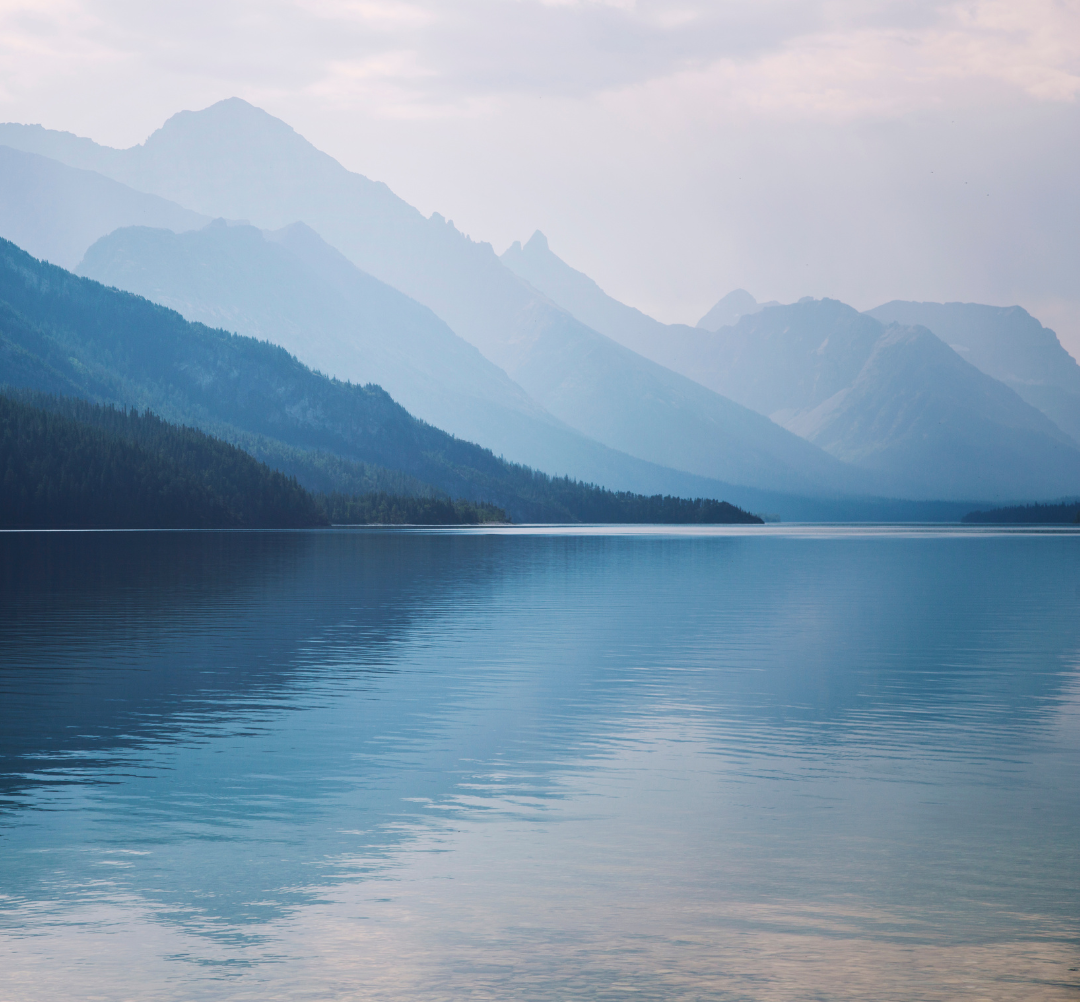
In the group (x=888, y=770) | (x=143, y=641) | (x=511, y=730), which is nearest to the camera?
(x=888, y=770)

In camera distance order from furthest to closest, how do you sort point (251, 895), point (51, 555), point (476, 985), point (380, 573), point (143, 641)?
point (51, 555)
point (380, 573)
point (143, 641)
point (251, 895)
point (476, 985)

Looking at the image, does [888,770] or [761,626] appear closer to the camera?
[888,770]

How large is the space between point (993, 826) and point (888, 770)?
6646 millimetres

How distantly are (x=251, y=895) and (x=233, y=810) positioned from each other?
699cm

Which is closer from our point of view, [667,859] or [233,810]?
[667,859]

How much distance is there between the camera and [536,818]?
2927cm

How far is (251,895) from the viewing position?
2323cm

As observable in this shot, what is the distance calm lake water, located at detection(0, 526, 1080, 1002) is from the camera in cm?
1992

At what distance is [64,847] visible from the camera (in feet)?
87.1

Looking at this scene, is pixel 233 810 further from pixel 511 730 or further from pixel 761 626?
pixel 761 626

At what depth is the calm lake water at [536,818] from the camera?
19922mm

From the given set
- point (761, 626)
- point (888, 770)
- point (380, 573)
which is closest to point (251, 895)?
point (888, 770)

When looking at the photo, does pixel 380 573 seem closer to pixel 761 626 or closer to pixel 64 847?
pixel 761 626

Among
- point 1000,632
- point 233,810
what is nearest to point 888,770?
point 233,810
